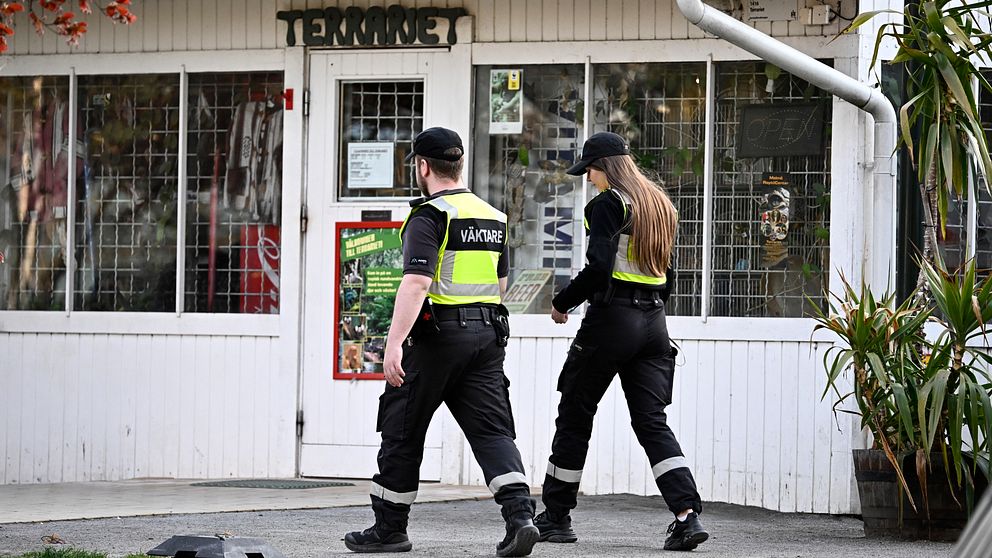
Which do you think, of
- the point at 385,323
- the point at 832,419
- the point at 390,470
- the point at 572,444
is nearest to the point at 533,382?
the point at 385,323

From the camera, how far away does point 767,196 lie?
834 cm

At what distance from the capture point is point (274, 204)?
9.16 metres

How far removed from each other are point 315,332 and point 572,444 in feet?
10.1

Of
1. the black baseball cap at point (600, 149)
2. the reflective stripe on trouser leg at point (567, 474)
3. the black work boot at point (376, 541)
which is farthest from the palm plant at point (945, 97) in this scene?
the black work boot at point (376, 541)

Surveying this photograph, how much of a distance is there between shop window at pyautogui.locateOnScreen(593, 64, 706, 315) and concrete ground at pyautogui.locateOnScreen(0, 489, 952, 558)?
4.82 feet

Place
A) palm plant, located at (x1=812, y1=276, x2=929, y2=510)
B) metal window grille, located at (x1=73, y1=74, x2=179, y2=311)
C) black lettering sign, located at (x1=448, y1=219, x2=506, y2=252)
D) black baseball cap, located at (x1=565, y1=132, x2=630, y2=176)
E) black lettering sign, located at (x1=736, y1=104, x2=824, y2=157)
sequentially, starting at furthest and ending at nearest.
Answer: metal window grille, located at (x1=73, y1=74, x2=179, y2=311) < black lettering sign, located at (x1=736, y1=104, x2=824, y2=157) < palm plant, located at (x1=812, y1=276, x2=929, y2=510) < black baseball cap, located at (x1=565, y1=132, x2=630, y2=176) < black lettering sign, located at (x1=448, y1=219, x2=506, y2=252)

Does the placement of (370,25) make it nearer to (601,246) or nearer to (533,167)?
(533,167)

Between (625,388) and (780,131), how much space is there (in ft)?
8.75

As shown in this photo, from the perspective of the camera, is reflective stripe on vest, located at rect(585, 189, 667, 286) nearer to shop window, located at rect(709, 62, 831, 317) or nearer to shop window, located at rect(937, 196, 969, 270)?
shop window, located at rect(709, 62, 831, 317)

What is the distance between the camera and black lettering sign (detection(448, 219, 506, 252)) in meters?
5.82

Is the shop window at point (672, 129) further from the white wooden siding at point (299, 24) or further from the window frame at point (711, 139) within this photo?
the white wooden siding at point (299, 24)

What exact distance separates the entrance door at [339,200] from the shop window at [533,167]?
47 cm

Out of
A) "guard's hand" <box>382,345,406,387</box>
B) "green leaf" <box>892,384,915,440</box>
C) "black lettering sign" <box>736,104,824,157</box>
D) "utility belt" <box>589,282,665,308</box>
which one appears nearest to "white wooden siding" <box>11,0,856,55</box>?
"black lettering sign" <box>736,104,824,157</box>

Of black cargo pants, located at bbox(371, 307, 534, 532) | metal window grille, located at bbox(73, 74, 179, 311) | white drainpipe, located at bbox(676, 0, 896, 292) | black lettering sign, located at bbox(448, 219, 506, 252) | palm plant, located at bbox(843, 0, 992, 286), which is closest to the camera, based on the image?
black cargo pants, located at bbox(371, 307, 534, 532)
